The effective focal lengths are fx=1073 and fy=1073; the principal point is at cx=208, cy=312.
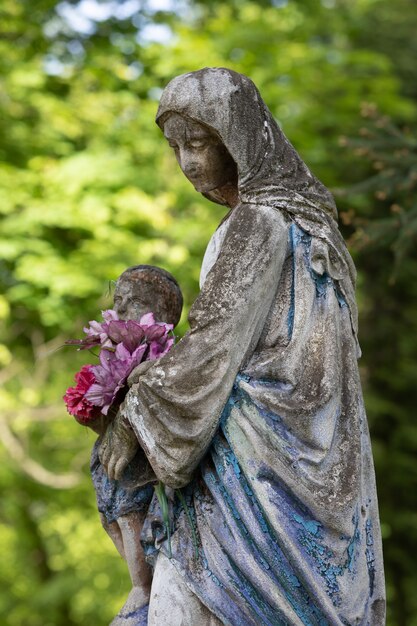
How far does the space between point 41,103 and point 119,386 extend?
8.22 meters

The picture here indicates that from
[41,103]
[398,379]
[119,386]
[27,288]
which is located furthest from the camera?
[398,379]

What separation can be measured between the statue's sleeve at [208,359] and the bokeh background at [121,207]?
12.5 feet

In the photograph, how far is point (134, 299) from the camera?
3.95m

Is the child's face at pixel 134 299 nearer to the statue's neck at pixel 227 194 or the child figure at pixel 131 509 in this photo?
the child figure at pixel 131 509

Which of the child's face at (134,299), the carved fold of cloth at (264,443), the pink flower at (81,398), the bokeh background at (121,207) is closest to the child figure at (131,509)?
the child's face at (134,299)

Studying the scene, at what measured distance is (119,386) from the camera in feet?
12.1

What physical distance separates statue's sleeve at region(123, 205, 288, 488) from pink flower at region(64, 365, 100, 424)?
0.69 ft

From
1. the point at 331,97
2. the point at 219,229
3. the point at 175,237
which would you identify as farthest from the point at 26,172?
the point at 219,229

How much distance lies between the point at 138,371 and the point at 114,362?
0.14m

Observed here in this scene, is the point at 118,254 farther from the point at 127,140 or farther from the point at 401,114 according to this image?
the point at 401,114

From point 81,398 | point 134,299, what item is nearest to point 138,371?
point 81,398

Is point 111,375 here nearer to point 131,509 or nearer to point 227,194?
point 131,509

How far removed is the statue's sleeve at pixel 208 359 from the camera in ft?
11.3

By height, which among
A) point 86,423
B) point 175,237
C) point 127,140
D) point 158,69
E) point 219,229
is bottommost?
point 86,423
